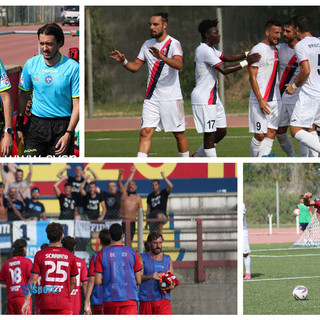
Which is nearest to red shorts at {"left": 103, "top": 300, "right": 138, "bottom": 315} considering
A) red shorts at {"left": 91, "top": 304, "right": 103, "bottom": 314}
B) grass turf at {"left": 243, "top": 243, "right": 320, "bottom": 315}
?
red shorts at {"left": 91, "top": 304, "right": 103, "bottom": 314}

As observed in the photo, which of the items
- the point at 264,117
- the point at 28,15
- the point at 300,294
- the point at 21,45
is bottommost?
the point at 300,294

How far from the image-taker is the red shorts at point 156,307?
804cm

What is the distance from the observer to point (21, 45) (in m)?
8.23

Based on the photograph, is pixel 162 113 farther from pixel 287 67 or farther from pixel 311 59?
pixel 311 59

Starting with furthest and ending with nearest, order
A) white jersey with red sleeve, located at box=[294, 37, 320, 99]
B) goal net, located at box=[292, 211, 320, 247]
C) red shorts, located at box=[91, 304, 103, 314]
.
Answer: goal net, located at box=[292, 211, 320, 247] < red shorts, located at box=[91, 304, 103, 314] < white jersey with red sleeve, located at box=[294, 37, 320, 99]

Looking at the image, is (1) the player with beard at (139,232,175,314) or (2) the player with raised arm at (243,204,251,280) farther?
(2) the player with raised arm at (243,204,251,280)

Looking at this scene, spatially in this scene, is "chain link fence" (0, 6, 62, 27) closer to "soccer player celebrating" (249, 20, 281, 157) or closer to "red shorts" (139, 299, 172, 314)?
"soccer player celebrating" (249, 20, 281, 157)

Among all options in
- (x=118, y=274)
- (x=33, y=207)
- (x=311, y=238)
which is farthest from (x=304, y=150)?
(x=311, y=238)

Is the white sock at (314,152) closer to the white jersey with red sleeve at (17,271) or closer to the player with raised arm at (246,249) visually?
the player with raised arm at (246,249)

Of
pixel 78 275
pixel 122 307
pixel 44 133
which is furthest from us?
pixel 78 275

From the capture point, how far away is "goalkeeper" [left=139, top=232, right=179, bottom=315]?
7938mm

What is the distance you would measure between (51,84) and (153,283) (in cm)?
239

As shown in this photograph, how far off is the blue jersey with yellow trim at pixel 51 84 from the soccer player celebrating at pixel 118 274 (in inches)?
54.1

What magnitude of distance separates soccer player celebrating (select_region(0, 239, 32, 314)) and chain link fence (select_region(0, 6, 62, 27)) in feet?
8.55
